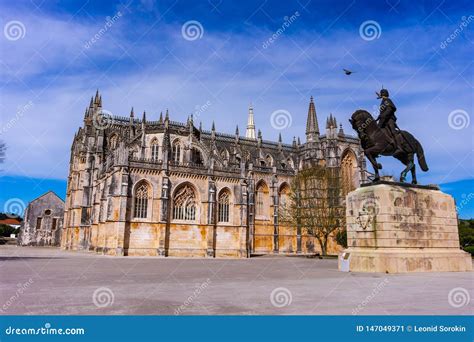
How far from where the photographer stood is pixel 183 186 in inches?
1432

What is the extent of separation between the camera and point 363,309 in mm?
6879

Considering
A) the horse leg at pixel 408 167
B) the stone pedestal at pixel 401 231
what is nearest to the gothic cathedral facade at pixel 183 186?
the stone pedestal at pixel 401 231

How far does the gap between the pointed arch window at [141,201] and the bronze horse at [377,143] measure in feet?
75.9

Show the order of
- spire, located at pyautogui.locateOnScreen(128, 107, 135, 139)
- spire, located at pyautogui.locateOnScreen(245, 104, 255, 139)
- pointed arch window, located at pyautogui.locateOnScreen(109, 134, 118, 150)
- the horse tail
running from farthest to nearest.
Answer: spire, located at pyautogui.locateOnScreen(245, 104, 255, 139), pointed arch window, located at pyautogui.locateOnScreen(109, 134, 118, 150), spire, located at pyautogui.locateOnScreen(128, 107, 135, 139), the horse tail

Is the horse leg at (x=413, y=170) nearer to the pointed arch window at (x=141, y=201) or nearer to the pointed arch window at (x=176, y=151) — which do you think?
the pointed arch window at (x=141, y=201)

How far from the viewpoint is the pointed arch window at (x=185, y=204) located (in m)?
35.7

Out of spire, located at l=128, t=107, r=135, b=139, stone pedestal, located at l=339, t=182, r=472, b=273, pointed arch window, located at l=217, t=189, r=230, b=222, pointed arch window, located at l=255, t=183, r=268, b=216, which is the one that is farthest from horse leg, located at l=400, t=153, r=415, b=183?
spire, located at l=128, t=107, r=135, b=139

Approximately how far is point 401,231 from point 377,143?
155 inches

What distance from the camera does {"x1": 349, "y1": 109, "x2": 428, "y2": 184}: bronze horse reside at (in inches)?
633

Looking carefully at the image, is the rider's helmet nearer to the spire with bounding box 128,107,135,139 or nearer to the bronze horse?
the bronze horse

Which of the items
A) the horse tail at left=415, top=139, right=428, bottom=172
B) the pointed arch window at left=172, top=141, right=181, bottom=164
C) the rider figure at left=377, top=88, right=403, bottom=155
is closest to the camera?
the rider figure at left=377, top=88, right=403, bottom=155

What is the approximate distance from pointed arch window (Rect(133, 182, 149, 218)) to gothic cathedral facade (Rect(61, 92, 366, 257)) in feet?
0.30

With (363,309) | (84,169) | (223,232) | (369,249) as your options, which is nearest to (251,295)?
(363,309)

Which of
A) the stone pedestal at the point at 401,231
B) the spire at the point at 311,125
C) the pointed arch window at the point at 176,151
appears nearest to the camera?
the stone pedestal at the point at 401,231
